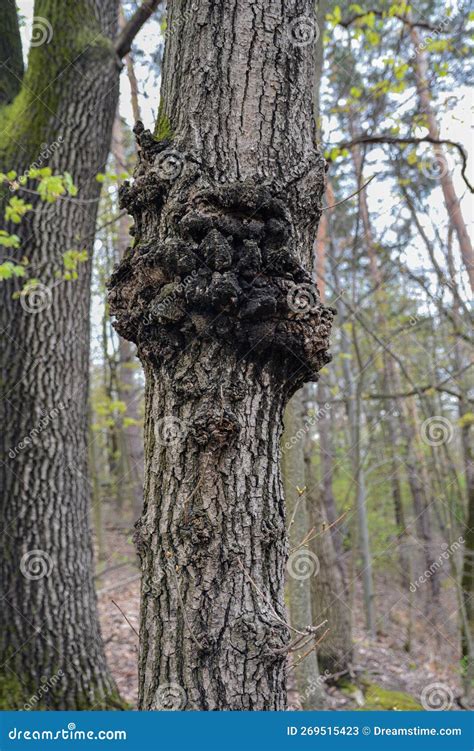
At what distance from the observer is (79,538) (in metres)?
3.92

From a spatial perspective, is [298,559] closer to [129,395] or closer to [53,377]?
[53,377]

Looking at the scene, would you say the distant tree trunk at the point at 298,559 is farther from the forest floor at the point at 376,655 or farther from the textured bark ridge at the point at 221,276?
the textured bark ridge at the point at 221,276

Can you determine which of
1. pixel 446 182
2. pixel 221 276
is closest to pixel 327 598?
pixel 221 276

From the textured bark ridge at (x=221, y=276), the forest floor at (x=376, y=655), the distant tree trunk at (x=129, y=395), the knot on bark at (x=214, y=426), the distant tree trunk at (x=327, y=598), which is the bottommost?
the forest floor at (x=376, y=655)

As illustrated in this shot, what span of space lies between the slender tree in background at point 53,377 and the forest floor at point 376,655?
50 centimetres

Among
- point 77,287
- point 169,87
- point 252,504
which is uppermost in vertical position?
point 77,287

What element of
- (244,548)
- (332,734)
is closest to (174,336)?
(244,548)

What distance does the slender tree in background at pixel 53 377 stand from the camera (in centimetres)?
369

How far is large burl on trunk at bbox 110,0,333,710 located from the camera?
1.39 m

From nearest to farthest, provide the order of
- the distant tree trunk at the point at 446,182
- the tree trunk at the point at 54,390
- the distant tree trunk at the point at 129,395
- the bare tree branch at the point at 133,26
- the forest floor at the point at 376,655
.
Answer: the tree trunk at the point at 54,390, the bare tree branch at the point at 133,26, the forest floor at the point at 376,655, the distant tree trunk at the point at 446,182, the distant tree trunk at the point at 129,395

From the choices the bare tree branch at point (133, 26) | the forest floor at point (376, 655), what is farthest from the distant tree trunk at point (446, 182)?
the forest floor at point (376, 655)

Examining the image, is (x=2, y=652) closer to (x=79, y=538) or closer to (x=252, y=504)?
(x=79, y=538)

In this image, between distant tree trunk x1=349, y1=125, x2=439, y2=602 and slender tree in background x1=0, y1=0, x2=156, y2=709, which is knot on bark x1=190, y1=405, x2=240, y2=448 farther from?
distant tree trunk x1=349, y1=125, x2=439, y2=602

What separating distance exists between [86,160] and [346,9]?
4.20 m
